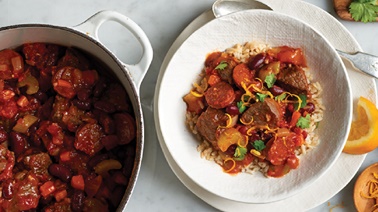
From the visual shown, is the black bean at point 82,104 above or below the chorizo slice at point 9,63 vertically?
below

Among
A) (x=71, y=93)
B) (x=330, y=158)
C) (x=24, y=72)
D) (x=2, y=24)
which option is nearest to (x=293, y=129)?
(x=330, y=158)

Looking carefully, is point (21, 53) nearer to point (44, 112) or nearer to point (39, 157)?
point (44, 112)

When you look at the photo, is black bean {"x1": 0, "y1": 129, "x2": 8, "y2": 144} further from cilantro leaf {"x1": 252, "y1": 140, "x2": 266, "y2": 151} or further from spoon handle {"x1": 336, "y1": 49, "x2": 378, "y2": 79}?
spoon handle {"x1": 336, "y1": 49, "x2": 378, "y2": 79}

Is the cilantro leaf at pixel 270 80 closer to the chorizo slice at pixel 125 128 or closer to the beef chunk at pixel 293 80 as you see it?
the beef chunk at pixel 293 80

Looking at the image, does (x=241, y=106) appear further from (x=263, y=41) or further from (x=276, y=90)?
(x=263, y=41)

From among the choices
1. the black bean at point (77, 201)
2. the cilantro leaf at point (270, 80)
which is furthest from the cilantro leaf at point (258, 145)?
the black bean at point (77, 201)

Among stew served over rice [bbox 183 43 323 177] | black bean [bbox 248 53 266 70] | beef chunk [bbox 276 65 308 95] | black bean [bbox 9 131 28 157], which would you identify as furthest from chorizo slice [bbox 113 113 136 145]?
beef chunk [bbox 276 65 308 95]
